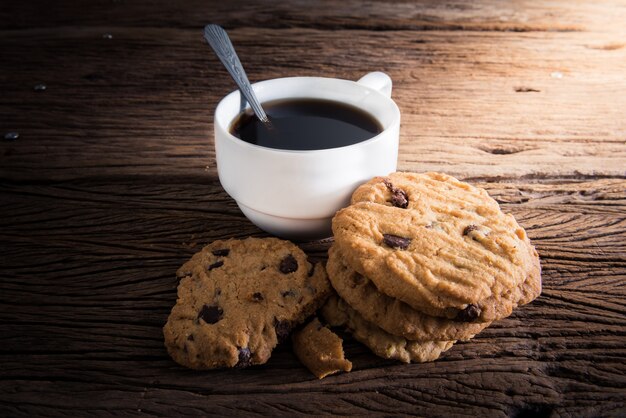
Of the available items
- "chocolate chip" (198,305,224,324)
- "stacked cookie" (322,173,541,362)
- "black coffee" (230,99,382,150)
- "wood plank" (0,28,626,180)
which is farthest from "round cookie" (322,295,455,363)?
"wood plank" (0,28,626,180)

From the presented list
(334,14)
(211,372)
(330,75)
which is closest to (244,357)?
(211,372)

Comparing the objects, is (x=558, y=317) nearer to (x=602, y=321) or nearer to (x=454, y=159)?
(x=602, y=321)

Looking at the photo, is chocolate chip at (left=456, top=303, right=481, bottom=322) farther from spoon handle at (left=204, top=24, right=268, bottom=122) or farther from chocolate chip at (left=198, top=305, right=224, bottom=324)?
spoon handle at (left=204, top=24, right=268, bottom=122)

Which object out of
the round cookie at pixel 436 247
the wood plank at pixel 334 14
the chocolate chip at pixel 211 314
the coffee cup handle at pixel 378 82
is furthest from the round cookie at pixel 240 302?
the wood plank at pixel 334 14

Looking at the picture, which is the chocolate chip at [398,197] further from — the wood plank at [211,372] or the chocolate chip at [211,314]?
the chocolate chip at [211,314]

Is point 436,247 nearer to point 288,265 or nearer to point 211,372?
point 288,265

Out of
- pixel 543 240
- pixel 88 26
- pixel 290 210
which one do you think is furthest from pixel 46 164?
pixel 543 240
